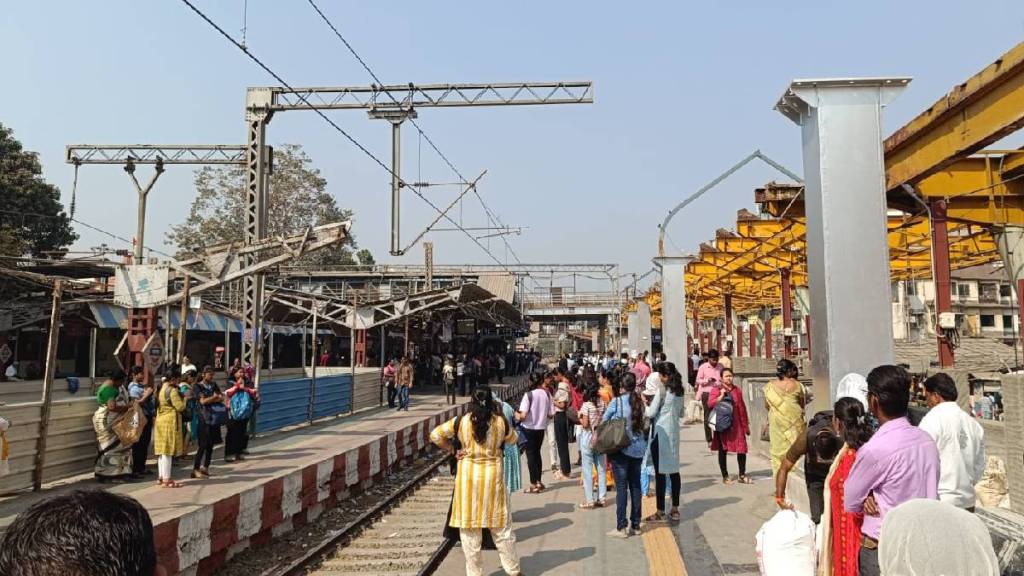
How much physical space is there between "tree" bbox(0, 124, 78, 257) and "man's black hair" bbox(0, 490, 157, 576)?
1231 inches

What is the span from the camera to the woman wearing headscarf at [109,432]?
970cm

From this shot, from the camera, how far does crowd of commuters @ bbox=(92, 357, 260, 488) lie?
9609 mm

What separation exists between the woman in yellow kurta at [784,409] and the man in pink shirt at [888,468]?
12.4 feet

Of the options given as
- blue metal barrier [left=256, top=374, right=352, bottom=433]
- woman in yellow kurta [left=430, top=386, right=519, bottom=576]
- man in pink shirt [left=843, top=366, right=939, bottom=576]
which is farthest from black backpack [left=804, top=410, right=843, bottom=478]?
blue metal barrier [left=256, top=374, right=352, bottom=433]

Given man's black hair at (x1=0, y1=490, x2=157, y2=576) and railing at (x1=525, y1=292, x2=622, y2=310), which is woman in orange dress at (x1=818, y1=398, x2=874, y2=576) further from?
railing at (x1=525, y1=292, x2=622, y2=310)

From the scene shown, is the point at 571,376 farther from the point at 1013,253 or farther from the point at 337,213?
the point at 337,213

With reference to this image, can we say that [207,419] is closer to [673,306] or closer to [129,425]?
[129,425]

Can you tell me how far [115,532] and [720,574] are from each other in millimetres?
5235

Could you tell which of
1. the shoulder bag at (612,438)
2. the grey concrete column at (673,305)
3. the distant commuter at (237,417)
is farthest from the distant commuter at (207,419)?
the grey concrete column at (673,305)

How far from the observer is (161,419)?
31.4 feet

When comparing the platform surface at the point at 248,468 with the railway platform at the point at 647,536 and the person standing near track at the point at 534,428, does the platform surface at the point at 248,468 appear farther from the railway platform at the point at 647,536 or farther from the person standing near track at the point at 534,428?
the person standing near track at the point at 534,428

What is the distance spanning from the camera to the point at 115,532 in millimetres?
1499

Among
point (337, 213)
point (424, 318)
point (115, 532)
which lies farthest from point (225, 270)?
point (337, 213)

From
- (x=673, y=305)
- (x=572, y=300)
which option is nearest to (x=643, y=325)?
(x=673, y=305)
